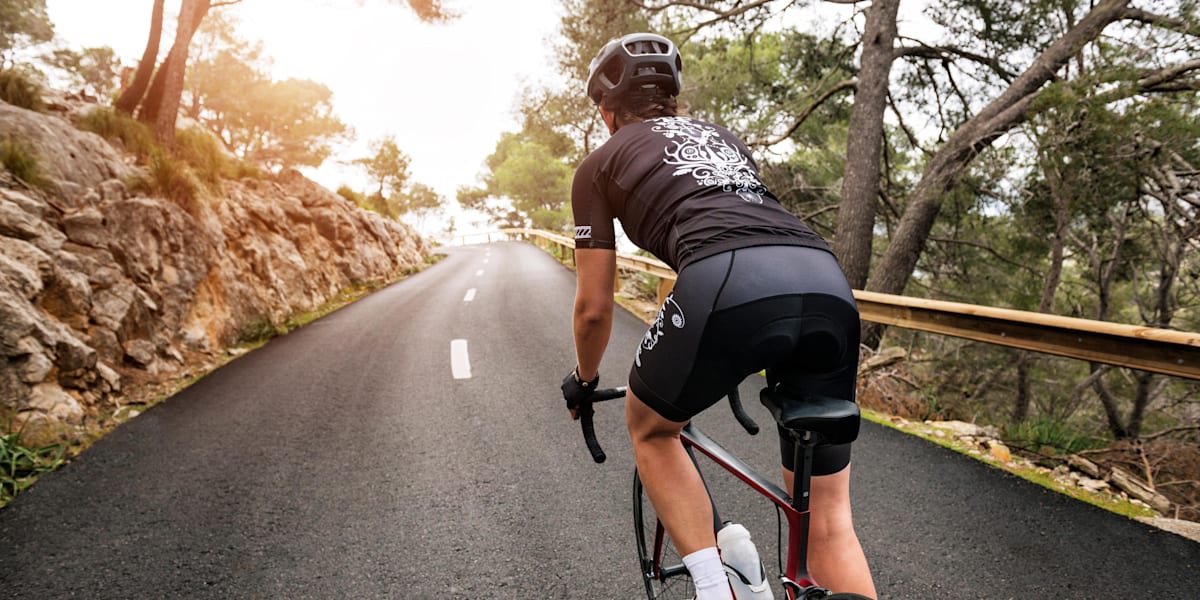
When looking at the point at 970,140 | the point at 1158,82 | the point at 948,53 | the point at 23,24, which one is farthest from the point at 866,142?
the point at 23,24

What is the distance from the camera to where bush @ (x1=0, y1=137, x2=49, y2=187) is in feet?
19.1

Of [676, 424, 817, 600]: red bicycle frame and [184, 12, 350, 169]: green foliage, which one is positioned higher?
[184, 12, 350, 169]: green foliage

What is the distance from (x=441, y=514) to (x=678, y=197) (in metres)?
2.62

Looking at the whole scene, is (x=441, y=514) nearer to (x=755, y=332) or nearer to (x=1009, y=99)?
(x=755, y=332)

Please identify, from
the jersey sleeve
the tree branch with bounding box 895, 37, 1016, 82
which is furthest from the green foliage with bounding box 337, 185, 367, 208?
the jersey sleeve

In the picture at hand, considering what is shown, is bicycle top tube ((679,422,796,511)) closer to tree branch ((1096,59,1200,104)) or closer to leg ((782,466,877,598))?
leg ((782,466,877,598))

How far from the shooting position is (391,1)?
36.4ft

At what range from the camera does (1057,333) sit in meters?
3.26

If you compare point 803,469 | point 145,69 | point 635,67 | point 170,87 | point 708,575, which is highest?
point 145,69

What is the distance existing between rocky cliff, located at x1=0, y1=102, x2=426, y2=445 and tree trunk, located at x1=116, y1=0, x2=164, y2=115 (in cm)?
190

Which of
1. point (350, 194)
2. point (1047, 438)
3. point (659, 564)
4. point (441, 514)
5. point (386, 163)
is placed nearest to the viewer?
point (659, 564)

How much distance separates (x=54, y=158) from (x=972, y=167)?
1192 cm

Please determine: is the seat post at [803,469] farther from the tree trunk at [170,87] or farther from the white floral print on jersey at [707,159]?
the tree trunk at [170,87]

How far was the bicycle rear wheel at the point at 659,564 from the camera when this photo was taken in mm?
2191
